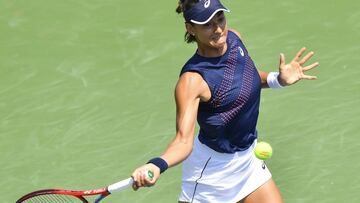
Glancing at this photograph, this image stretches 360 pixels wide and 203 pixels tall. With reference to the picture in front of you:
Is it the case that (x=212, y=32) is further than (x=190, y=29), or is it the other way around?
(x=190, y=29)

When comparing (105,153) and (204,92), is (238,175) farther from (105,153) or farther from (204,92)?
(105,153)

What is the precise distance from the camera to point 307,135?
8828mm

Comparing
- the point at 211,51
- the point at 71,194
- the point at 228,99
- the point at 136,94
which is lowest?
the point at 136,94

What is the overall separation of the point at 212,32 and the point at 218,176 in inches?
42.5

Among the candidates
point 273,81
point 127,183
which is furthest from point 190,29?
point 127,183

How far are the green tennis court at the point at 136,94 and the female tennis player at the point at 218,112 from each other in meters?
1.32

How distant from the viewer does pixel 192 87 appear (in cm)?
636

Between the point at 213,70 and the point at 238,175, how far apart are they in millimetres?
836

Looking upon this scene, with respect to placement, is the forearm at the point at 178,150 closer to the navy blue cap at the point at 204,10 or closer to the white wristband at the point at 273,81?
the navy blue cap at the point at 204,10

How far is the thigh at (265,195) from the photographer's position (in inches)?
270

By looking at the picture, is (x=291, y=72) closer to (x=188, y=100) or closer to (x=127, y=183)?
(x=188, y=100)

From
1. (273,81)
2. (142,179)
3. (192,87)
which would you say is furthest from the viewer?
(273,81)

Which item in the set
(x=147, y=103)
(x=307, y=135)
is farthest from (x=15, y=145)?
(x=307, y=135)

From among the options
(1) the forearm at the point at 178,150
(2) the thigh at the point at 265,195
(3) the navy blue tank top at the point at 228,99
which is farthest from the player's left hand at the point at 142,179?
(2) the thigh at the point at 265,195
